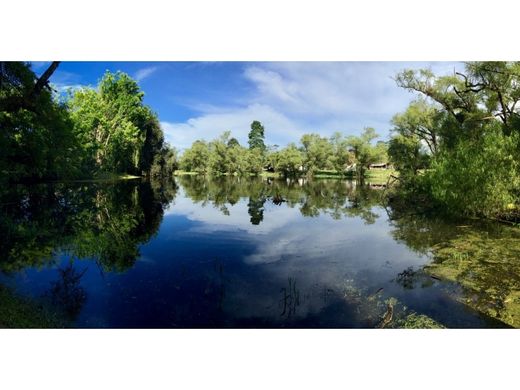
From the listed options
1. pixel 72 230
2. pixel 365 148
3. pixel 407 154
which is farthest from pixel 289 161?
pixel 72 230

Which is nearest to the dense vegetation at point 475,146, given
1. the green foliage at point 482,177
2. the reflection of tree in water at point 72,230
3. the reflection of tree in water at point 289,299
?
the green foliage at point 482,177

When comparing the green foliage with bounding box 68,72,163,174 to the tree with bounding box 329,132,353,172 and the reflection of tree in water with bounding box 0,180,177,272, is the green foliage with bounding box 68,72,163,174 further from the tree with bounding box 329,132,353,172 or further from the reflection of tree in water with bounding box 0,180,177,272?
the tree with bounding box 329,132,353,172

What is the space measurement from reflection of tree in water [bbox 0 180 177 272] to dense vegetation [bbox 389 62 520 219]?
44.6 feet

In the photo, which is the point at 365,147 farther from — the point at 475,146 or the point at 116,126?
the point at 475,146

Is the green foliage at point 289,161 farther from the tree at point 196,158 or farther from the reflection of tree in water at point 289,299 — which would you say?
the reflection of tree in water at point 289,299

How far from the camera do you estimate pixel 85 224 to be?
1398 centimetres

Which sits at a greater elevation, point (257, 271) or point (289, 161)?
point (289, 161)

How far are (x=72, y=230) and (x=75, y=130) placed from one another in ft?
89.5

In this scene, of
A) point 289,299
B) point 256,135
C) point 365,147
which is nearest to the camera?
point 289,299

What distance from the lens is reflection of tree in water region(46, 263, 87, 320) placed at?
21.4 feet

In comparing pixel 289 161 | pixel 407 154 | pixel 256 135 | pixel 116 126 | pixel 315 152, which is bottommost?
pixel 407 154

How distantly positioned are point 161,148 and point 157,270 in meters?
47.7

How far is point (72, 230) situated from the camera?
507 inches

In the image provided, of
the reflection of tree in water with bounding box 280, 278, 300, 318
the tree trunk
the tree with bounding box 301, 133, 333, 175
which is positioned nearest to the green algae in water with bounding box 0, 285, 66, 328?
the reflection of tree in water with bounding box 280, 278, 300, 318
